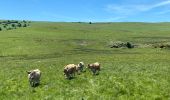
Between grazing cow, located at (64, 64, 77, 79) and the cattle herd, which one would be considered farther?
grazing cow, located at (64, 64, 77, 79)

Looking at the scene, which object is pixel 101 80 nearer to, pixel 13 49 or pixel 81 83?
pixel 81 83

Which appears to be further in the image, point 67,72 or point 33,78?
point 67,72

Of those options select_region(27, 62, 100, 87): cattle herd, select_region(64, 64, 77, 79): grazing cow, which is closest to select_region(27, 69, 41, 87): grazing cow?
select_region(27, 62, 100, 87): cattle herd

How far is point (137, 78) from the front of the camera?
1055 inches

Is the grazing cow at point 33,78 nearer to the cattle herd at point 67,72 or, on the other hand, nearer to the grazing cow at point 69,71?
the cattle herd at point 67,72

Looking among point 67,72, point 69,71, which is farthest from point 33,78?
point 69,71

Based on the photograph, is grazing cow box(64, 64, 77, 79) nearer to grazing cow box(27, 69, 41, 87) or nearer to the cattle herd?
the cattle herd

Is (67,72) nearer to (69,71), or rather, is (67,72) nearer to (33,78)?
(69,71)

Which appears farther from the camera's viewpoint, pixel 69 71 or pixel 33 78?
pixel 69 71

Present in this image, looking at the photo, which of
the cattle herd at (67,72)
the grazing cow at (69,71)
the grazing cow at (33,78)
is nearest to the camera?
the grazing cow at (33,78)

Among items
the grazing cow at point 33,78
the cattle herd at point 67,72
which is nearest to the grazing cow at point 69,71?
the cattle herd at point 67,72

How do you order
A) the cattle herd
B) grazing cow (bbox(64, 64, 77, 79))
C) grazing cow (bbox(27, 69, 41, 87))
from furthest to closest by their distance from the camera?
grazing cow (bbox(64, 64, 77, 79))
the cattle herd
grazing cow (bbox(27, 69, 41, 87))

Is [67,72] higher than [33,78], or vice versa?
[33,78]

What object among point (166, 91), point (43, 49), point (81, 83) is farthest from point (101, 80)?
point (43, 49)
